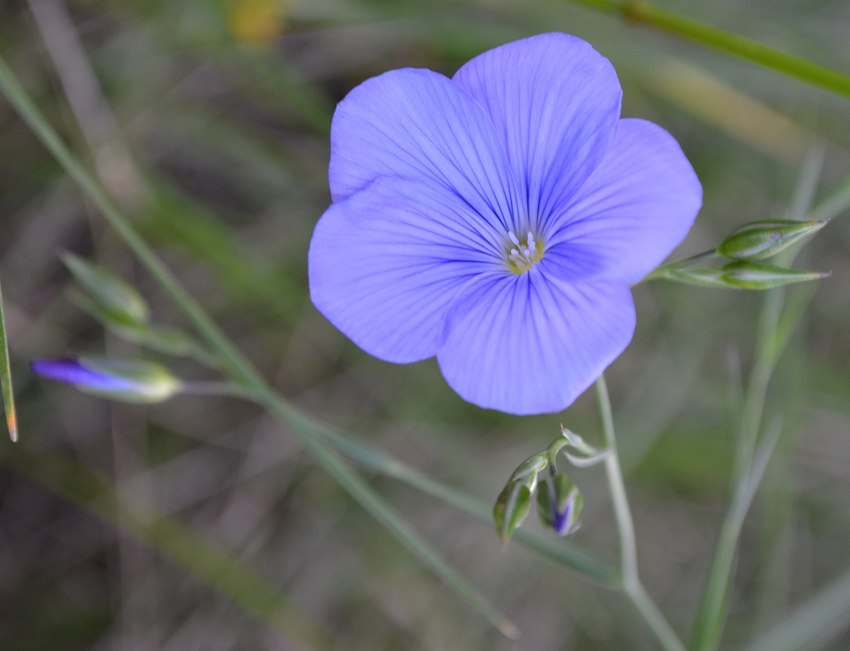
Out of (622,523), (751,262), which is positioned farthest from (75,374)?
(751,262)

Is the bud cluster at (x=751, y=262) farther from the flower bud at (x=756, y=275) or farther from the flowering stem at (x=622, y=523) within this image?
the flowering stem at (x=622, y=523)

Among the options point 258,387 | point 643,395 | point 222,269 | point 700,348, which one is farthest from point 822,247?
point 258,387

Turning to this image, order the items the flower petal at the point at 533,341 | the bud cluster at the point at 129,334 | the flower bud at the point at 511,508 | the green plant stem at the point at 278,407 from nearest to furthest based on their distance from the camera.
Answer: the flower petal at the point at 533,341 → the flower bud at the point at 511,508 → the green plant stem at the point at 278,407 → the bud cluster at the point at 129,334

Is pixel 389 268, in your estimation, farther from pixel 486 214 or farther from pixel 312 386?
pixel 312 386

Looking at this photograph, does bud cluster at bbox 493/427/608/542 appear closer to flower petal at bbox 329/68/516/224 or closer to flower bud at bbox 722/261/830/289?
flower bud at bbox 722/261/830/289

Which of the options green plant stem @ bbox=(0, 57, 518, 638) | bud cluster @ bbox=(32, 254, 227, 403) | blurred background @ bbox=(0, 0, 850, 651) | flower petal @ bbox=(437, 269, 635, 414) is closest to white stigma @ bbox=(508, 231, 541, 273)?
flower petal @ bbox=(437, 269, 635, 414)

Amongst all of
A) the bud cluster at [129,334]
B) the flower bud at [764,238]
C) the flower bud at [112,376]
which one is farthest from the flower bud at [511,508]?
the flower bud at [112,376]

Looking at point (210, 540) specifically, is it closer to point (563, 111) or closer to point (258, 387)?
point (258, 387)
